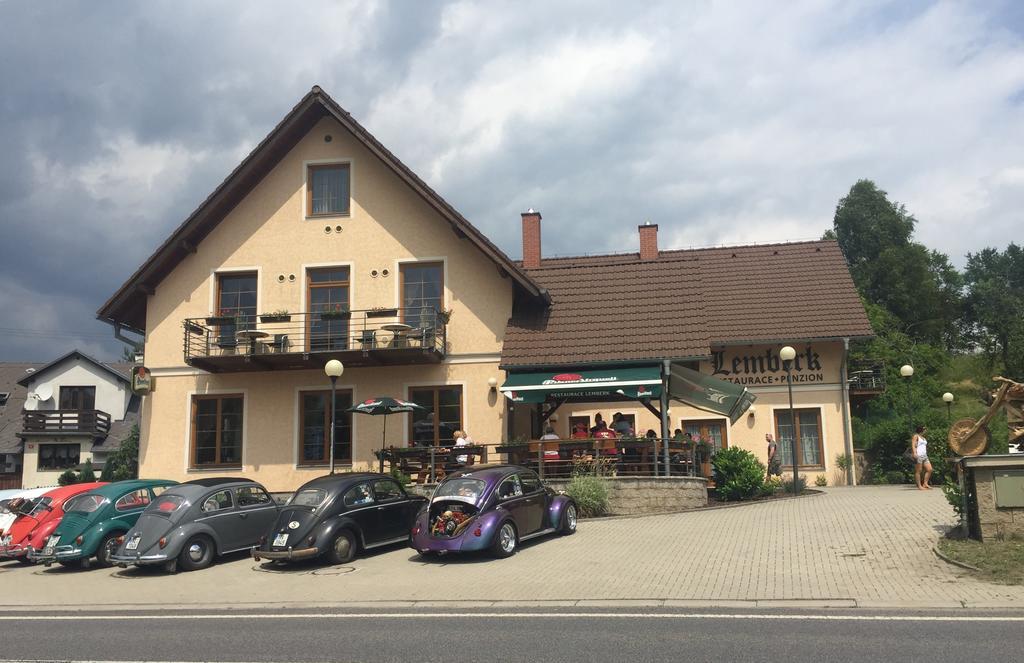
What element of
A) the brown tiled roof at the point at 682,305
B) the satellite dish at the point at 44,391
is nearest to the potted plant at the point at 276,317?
the brown tiled roof at the point at 682,305

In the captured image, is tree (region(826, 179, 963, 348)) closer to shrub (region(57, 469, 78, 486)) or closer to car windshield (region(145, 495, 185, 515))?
shrub (region(57, 469, 78, 486))

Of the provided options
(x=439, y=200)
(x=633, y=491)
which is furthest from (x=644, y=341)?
(x=439, y=200)

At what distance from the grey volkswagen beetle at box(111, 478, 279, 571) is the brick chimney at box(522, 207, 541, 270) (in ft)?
44.7

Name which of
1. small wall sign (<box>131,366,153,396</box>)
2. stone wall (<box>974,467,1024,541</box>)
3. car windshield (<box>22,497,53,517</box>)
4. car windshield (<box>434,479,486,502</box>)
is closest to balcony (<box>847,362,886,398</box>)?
stone wall (<box>974,467,1024,541</box>)

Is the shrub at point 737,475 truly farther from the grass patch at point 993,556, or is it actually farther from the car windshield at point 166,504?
the car windshield at point 166,504

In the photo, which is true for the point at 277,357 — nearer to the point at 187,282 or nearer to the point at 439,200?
the point at 187,282

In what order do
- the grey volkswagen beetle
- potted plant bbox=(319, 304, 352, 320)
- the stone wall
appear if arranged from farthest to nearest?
potted plant bbox=(319, 304, 352, 320)
the grey volkswagen beetle
the stone wall

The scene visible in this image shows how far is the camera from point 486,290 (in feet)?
75.3

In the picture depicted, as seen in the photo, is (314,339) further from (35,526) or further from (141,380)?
(35,526)

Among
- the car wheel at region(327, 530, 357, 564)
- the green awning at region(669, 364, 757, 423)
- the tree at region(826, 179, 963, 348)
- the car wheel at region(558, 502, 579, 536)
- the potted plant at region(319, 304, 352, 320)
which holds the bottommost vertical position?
the car wheel at region(327, 530, 357, 564)

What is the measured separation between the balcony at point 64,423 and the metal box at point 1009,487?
47.2 metres

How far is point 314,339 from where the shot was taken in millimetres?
22672

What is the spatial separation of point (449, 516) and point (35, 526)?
9120 millimetres

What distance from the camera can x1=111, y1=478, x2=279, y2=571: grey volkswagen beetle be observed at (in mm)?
14578
